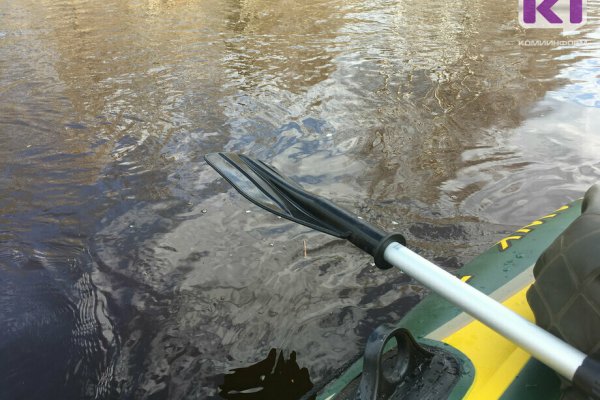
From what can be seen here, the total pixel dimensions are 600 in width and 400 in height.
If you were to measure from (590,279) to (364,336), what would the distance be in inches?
55.4

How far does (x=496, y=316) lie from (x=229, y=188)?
2.68 metres

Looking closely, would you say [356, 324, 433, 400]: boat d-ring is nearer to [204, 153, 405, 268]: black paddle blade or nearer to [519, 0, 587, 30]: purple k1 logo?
[204, 153, 405, 268]: black paddle blade

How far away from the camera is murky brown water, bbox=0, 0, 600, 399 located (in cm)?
253

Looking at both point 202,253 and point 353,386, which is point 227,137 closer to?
point 202,253

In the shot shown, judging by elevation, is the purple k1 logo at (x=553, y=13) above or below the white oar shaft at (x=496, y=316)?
above

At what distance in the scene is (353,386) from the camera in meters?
1.79

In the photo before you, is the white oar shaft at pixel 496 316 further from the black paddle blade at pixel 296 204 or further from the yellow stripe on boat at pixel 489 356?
the yellow stripe on boat at pixel 489 356

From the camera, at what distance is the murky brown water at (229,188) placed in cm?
253

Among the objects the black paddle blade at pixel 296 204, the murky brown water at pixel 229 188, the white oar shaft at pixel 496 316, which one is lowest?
the murky brown water at pixel 229 188

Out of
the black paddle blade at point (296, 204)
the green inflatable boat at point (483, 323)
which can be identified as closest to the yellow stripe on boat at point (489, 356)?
the green inflatable boat at point (483, 323)

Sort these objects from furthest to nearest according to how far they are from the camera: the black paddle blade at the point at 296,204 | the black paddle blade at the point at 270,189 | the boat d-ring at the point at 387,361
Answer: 1. the black paddle blade at the point at 270,189
2. the black paddle blade at the point at 296,204
3. the boat d-ring at the point at 387,361

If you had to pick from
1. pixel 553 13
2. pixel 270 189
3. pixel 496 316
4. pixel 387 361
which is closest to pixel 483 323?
pixel 496 316

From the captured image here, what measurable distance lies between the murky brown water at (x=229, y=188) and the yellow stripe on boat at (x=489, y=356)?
2.47ft

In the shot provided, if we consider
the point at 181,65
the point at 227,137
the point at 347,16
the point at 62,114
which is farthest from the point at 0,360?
the point at 347,16
